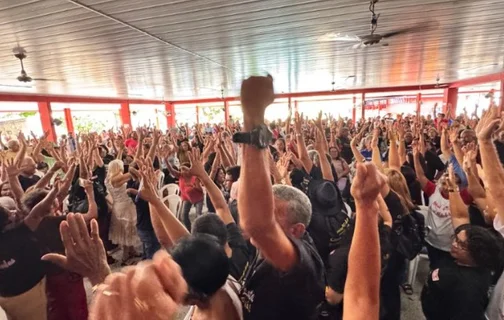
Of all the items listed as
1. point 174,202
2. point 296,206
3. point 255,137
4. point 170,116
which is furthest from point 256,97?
point 170,116

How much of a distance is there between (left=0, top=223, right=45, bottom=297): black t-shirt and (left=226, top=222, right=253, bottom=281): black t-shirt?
1.10m

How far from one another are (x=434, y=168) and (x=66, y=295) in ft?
14.4

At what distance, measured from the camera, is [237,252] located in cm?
154

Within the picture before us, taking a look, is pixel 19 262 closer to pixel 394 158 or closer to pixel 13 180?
pixel 13 180

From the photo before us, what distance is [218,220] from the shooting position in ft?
4.54

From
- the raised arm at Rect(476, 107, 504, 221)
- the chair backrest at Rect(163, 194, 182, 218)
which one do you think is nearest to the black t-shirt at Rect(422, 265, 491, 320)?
the raised arm at Rect(476, 107, 504, 221)

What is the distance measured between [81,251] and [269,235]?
0.58 m

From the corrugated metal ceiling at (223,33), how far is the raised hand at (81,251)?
1.08 metres

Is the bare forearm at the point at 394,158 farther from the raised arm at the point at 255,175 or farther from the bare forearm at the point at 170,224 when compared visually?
the raised arm at the point at 255,175

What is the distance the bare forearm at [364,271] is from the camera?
Result: 0.70 metres

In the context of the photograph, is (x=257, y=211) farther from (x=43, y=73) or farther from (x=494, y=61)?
(x=494, y=61)

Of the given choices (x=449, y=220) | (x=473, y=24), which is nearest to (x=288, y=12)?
(x=449, y=220)

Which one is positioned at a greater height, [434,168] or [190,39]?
[190,39]

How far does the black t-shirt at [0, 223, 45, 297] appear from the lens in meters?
1.55
